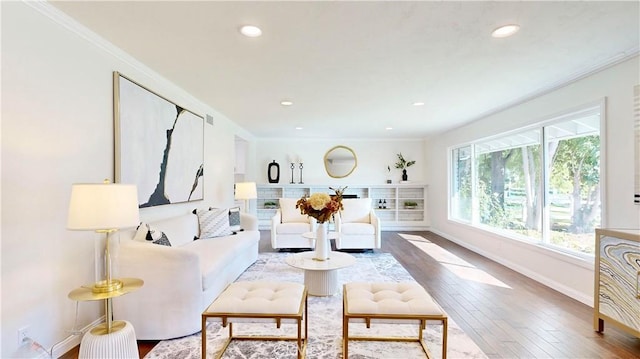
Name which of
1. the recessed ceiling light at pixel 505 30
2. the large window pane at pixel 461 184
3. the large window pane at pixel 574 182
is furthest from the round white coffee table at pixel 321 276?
the large window pane at pixel 461 184

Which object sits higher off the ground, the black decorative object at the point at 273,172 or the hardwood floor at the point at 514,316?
the black decorative object at the point at 273,172

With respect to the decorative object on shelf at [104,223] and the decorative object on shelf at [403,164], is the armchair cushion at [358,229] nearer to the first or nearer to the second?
the decorative object on shelf at [403,164]

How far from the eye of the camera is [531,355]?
2242 mm

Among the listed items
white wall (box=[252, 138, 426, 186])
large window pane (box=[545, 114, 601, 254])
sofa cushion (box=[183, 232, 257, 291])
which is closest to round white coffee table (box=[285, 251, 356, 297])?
sofa cushion (box=[183, 232, 257, 291])

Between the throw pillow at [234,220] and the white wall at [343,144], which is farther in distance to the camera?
the white wall at [343,144]

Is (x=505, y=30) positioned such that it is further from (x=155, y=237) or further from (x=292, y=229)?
(x=292, y=229)

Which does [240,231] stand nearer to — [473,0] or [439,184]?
[473,0]

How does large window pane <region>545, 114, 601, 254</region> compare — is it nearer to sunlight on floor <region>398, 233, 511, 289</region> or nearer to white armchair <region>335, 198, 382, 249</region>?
sunlight on floor <region>398, 233, 511, 289</region>

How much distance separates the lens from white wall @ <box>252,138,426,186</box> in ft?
26.8

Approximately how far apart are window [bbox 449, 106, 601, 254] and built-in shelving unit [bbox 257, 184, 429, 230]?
2159 millimetres

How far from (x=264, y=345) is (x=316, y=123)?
167 inches

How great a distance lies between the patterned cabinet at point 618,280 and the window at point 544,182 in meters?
0.89

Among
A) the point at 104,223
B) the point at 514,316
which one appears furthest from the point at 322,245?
the point at 104,223

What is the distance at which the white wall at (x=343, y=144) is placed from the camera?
8.17m
